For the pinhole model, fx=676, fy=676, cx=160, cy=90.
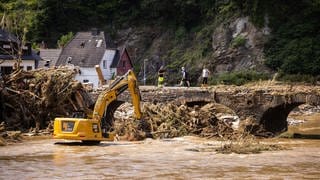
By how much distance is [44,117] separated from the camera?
39938 millimetres

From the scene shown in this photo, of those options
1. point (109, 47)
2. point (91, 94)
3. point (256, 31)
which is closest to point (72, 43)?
point (109, 47)

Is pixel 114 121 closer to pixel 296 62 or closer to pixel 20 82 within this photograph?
pixel 20 82

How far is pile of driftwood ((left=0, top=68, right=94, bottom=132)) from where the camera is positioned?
39.2 m

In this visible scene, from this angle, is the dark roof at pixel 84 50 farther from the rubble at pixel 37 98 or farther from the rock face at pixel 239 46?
the rubble at pixel 37 98

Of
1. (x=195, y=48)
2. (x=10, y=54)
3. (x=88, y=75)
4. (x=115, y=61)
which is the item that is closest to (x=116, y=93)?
(x=10, y=54)

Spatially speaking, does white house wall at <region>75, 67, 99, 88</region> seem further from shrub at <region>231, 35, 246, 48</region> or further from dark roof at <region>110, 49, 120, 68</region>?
shrub at <region>231, 35, 246, 48</region>

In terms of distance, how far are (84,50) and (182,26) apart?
1110cm

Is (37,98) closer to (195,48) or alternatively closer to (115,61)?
(195,48)

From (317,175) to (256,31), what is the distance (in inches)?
1580

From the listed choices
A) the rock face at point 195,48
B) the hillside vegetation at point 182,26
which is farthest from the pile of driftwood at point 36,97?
the rock face at point 195,48

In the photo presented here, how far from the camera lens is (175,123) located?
120ft

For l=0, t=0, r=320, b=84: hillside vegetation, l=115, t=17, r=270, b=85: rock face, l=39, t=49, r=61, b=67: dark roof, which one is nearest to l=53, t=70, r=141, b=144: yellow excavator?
l=0, t=0, r=320, b=84: hillside vegetation

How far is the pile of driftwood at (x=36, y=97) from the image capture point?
39219mm

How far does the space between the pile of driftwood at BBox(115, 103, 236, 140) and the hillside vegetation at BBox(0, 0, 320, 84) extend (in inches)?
756
